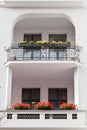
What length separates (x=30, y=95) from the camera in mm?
18531

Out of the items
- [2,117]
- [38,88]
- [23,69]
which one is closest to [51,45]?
[23,69]

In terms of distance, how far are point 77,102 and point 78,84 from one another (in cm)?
94

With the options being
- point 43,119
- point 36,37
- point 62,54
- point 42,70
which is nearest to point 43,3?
point 36,37

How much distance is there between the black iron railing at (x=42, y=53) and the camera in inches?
655

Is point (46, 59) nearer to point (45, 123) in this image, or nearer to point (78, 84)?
point (78, 84)

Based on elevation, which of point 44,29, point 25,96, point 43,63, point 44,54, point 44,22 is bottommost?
point 25,96

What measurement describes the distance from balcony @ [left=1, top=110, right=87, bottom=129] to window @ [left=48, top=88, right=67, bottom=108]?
9.96 feet

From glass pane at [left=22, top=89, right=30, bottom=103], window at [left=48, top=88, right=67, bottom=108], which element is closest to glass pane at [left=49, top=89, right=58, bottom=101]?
window at [left=48, top=88, right=67, bottom=108]

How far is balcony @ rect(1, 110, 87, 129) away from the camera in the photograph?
15047 mm

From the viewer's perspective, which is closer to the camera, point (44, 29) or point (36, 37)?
point (44, 29)

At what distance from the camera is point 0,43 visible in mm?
17141

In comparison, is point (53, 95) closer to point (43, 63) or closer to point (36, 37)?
point (43, 63)

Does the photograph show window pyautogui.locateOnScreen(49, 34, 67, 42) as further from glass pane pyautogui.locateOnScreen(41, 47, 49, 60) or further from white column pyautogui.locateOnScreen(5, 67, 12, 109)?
white column pyautogui.locateOnScreen(5, 67, 12, 109)

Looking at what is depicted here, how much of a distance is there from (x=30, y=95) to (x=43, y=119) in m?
3.57
